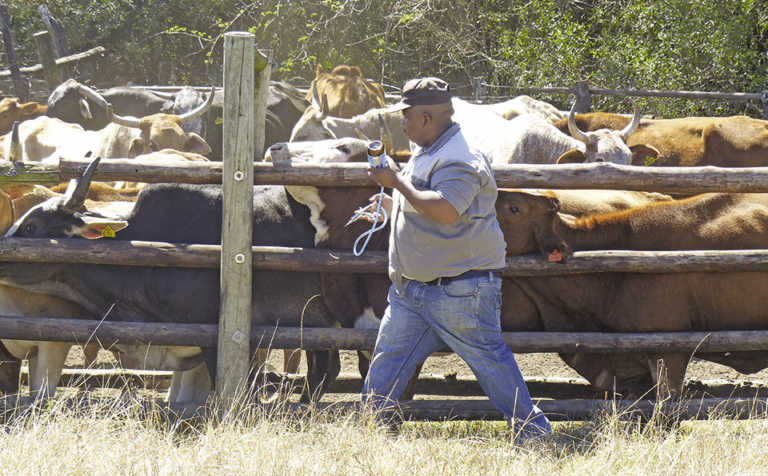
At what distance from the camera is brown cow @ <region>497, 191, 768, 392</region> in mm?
→ 5059

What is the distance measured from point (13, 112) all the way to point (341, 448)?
34.9ft

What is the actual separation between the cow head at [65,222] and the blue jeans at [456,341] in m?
1.89

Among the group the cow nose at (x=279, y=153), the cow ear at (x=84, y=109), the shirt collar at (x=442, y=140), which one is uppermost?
the cow ear at (x=84, y=109)

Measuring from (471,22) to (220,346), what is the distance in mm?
15202

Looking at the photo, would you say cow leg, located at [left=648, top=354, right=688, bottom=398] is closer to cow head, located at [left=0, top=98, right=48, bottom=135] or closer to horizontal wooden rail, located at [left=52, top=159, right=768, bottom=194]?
horizontal wooden rail, located at [left=52, top=159, right=768, bottom=194]

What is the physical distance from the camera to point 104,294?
5.45 meters

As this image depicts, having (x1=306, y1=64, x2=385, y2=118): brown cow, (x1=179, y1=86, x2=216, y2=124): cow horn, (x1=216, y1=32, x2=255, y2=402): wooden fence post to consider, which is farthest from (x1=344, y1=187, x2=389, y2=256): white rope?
(x1=179, y1=86, x2=216, y2=124): cow horn

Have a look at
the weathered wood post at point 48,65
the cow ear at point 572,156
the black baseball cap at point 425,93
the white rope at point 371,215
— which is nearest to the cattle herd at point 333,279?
the white rope at point 371,215

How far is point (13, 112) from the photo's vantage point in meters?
12.8

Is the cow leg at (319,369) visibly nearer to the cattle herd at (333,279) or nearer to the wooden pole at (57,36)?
the cattle herd at (333,279)

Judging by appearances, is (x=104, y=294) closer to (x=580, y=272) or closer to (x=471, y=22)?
(x=580, y=272)

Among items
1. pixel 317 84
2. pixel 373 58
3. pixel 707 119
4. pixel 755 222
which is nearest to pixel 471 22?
pixel 373 58

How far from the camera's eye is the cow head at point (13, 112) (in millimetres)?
12633

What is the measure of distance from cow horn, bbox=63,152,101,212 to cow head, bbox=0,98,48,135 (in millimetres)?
8193
